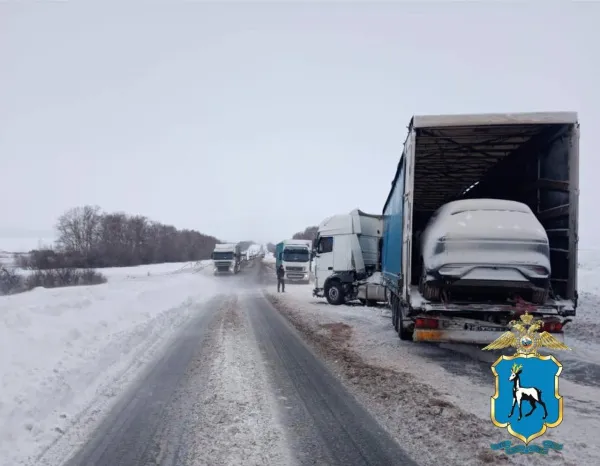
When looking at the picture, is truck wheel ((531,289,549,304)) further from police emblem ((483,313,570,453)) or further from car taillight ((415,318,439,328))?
police emblem ((483,313,570,453))

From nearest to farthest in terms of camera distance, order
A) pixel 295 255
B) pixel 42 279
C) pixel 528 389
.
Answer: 1. pixel 528 389
2. pixel 295 255
3. pixel 42 279

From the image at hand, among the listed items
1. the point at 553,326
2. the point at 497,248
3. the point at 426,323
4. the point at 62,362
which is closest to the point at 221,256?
the point at 62,362

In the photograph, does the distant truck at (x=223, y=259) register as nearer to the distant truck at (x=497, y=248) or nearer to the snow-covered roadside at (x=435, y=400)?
the snow-covered roadside at (x=435, y=400)

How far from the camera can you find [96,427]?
4598 millimetres

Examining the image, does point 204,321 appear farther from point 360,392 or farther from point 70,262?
point 70,262

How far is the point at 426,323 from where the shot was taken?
7133 millimetres

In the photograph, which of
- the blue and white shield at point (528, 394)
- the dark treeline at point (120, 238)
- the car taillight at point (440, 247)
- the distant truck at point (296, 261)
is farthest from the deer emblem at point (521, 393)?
the dark treeline at point (120, 238)

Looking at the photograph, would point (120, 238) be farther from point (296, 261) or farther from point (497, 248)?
point (497, 248)

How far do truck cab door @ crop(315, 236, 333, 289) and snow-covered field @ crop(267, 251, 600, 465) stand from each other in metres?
5.77

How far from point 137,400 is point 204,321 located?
24.4ft

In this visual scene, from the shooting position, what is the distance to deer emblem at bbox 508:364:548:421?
2977mm

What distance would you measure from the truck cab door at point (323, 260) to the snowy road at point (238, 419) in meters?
9.26

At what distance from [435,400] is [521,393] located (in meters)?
2.48

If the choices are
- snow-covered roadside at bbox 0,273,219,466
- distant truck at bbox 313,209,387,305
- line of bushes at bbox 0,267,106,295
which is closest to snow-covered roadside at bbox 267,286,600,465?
snow-covered roadside at bbox 0,273,219,466
